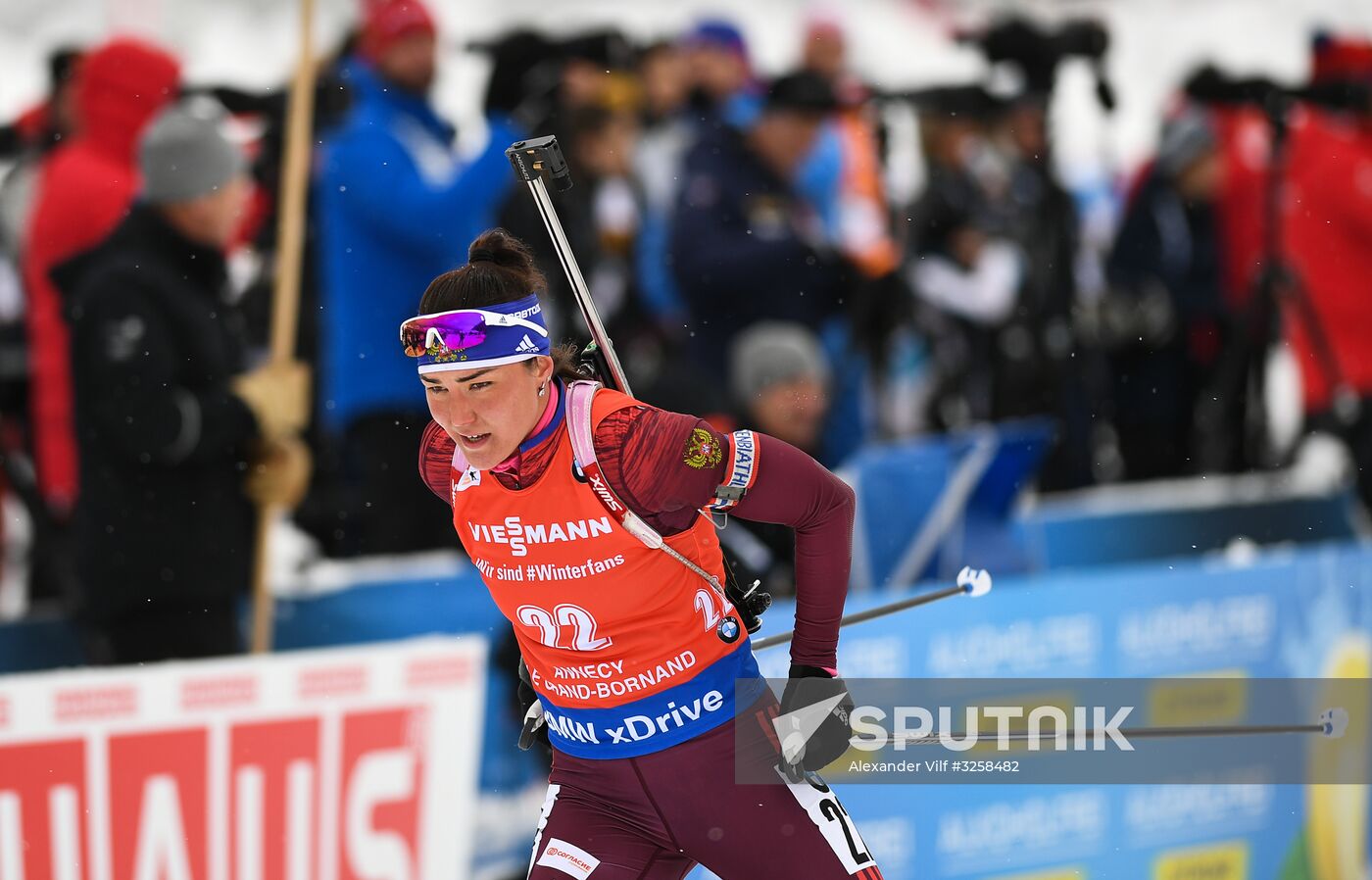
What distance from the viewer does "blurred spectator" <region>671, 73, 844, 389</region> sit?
6156mm

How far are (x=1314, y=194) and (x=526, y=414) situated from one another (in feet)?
18.0

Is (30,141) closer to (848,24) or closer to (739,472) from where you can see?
(848,24)

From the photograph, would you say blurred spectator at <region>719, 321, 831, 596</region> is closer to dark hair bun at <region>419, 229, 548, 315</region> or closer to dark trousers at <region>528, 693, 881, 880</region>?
dark trousers at <region>528, 693, 881, 880</region>

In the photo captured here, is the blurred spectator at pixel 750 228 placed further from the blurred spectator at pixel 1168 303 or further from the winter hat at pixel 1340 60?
the winter hat at pixel 1340 60

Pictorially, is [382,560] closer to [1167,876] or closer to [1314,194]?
[1167,876]

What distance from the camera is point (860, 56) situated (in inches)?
356

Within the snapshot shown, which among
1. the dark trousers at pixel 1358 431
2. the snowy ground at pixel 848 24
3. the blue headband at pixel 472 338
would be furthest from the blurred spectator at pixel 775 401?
the dark trousers at pixel 1358 431

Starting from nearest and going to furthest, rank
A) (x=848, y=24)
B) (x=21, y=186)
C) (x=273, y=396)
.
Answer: (x=273, y=396)
(x=21, y=186)
(x=848, y=24)

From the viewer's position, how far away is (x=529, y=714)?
150 inches

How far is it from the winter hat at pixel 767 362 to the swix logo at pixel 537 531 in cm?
246

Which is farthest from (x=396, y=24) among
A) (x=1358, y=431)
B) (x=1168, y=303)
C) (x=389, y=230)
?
(x=1358, y=431)

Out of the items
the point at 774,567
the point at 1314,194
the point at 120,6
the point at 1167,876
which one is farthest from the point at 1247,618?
the point at 120,6

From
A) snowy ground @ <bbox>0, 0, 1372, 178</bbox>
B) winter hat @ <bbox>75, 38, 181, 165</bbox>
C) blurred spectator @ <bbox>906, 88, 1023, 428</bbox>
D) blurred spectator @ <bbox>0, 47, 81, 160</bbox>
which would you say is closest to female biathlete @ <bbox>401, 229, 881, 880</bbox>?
winter hat @ <bbox>75, 38, 181, 165</bbox>

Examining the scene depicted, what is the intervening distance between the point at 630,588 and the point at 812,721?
427 mm
